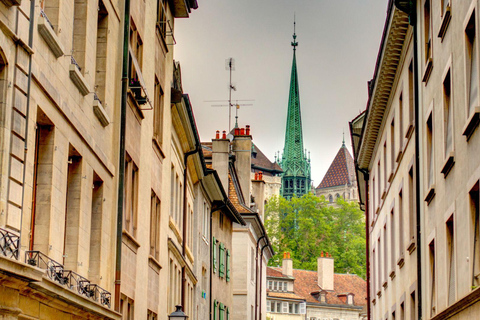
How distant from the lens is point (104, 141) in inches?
686

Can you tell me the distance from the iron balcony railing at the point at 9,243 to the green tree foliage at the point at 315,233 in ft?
450

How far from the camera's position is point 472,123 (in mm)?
14383

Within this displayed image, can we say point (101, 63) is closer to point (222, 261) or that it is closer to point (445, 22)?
point (445, 22)

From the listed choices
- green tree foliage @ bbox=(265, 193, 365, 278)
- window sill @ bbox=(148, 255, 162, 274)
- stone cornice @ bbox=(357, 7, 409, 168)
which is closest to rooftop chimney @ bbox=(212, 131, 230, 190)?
stone cornice @ bbox=(357, 7, 409, 168)

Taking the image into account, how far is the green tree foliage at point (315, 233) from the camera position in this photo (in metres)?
153

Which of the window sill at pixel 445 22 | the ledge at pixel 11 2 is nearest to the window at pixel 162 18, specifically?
the window sill at pixel 445 22

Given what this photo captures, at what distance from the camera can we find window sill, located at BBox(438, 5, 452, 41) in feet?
55.1

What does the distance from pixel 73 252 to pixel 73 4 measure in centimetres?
375

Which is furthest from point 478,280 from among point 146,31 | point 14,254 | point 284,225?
point 284,225

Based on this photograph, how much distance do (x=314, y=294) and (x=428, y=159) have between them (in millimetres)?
94333

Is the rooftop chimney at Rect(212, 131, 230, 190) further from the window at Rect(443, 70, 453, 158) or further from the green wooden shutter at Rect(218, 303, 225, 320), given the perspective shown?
the window at Rect(443, 70, 453, 158)

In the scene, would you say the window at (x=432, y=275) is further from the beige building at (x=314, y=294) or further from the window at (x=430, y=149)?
the beige building at (x=314, y=294)

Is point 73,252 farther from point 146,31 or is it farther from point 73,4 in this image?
point 146,31

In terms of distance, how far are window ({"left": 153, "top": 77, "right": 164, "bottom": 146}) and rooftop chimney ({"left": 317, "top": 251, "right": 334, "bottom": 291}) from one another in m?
92.8
